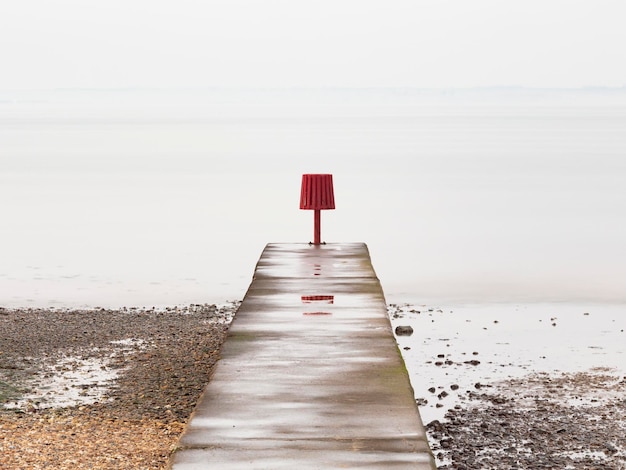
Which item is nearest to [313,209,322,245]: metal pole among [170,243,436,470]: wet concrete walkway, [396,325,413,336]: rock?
[396,325,413,336]: rock

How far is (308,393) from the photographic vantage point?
8000mm

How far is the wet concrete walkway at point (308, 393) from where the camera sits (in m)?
6.66

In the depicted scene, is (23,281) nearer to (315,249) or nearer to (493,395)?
(315,249)

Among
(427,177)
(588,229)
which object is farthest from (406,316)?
(427,177)

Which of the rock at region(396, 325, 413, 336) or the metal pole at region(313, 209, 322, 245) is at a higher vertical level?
the metal pole at region(313, 209, 322, 245)

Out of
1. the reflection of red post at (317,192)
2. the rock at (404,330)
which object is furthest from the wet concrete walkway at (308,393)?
the reflection of red post at (317,192)

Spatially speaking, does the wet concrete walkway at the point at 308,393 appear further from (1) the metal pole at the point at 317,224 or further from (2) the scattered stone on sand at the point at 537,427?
(1) the metal pole at the point at 317,224

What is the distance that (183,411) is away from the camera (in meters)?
10.1

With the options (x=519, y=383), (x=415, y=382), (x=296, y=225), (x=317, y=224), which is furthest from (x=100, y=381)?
(x=296, y=225)

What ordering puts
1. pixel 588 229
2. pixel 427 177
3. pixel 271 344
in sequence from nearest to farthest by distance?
pixel 271 344
pixel 588 229
pixel 427 177

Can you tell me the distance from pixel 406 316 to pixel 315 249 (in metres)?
1.70

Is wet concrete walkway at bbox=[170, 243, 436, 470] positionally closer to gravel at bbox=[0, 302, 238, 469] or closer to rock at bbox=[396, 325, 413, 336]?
gravel at bbox=[0, 302, 238, 469]

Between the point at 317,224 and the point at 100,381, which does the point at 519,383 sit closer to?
the point at 100,381

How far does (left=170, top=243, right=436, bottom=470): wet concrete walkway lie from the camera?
21.9 feet
